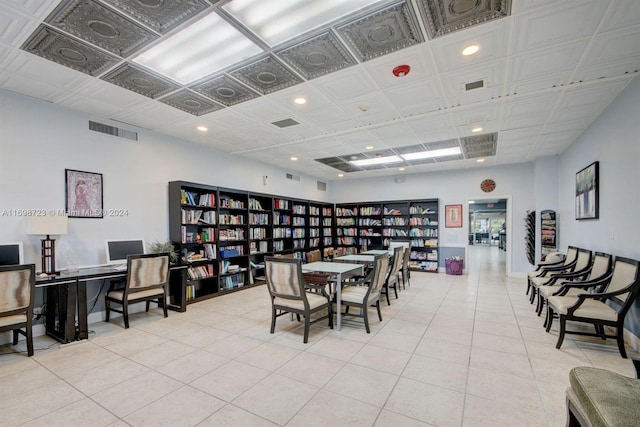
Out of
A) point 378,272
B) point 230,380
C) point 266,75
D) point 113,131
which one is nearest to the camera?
point 230,380

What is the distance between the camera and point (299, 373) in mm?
2648

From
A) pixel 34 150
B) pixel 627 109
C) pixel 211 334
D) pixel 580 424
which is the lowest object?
pixel 211 334

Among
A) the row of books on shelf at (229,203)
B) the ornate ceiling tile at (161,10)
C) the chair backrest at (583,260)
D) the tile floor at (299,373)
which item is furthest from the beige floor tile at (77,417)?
the chair backrest at (583,260)

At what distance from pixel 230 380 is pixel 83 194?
349 cm

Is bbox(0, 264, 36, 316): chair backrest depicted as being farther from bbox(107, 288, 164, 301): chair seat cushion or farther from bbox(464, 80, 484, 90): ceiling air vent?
bbox(464, 80, 484, 90): ceiling air vent

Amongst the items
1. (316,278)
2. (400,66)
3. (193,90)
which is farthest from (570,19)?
(193,90)

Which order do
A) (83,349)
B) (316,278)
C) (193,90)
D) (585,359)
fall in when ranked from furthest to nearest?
(316,278) < (193,90) < (83,349) < (585,359)

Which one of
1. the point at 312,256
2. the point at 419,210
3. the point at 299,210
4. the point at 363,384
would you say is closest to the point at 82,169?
the point at 312,256

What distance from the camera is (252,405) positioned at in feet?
7.19

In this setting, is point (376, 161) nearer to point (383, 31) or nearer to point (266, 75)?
point (266, 75)

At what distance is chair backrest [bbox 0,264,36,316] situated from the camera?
9.46ft

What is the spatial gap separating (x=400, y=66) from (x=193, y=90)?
8.01 feet

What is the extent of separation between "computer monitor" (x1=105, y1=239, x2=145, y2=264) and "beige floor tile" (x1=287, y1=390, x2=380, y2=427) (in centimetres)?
366

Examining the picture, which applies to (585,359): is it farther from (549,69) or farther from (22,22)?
(22,22)
